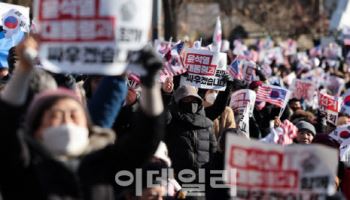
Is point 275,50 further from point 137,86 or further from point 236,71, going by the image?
point 137,86

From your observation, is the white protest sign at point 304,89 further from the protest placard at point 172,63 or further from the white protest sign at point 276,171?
the white protest sign at point 276,171

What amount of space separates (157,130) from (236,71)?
8437 millimetres

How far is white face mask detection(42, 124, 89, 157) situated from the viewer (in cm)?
448

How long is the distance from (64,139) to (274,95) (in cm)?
762

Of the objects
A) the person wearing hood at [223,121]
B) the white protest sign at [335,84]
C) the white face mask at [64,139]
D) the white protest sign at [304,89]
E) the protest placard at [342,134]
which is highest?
the white face mask at [64,139]

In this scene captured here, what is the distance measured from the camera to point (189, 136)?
8.19 m

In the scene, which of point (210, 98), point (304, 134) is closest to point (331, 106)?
point (210, 98)

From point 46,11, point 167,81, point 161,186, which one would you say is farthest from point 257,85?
point 46,11

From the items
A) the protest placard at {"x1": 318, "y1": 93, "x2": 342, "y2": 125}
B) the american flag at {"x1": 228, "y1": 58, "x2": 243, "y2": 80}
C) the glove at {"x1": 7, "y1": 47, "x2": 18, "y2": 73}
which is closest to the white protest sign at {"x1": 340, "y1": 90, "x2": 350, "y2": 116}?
the protest placard at {"x1": 318, "y1": 93, "x2": 342, "y2": 125}

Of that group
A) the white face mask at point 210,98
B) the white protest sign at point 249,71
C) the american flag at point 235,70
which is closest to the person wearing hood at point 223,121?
the white face mask at point 210,98

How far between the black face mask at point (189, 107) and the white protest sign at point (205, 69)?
1.68m

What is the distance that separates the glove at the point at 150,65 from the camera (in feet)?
15.2

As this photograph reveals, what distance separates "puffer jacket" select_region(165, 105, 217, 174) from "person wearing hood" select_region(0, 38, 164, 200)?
10.8 feet

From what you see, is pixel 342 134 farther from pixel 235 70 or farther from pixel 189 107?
pixel 235 70
